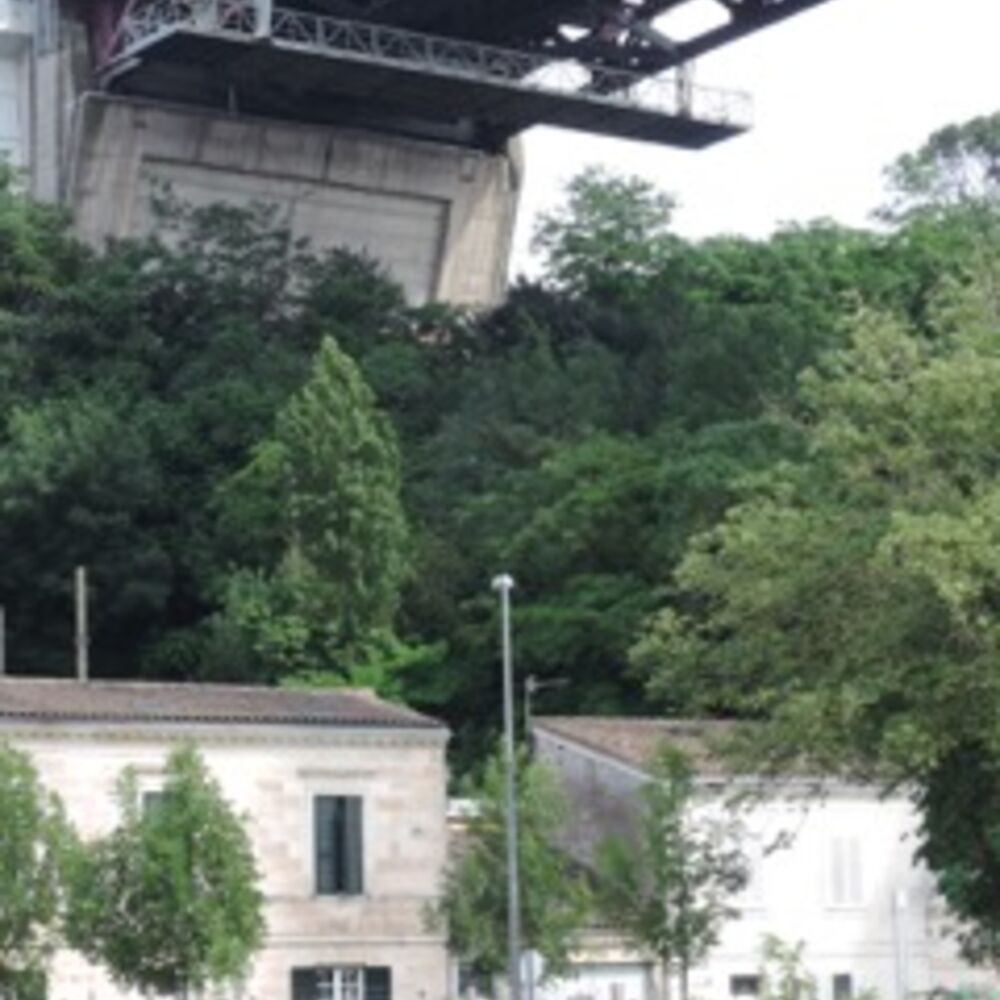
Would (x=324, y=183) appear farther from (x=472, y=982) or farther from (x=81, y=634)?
(x=472, y=982)

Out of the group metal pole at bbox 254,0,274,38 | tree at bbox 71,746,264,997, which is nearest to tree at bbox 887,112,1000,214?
metal pole at bbox 254,0,274,38

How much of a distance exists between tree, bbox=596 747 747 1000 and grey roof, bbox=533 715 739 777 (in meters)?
2.12

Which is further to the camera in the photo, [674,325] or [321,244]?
[321,244]

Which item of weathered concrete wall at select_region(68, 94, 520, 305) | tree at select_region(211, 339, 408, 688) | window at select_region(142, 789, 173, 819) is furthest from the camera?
weathered concrete wall at select_region(68, 94, 520, 305)

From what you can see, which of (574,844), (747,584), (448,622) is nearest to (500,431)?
(448,622)

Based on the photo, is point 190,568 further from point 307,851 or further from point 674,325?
point 307,851

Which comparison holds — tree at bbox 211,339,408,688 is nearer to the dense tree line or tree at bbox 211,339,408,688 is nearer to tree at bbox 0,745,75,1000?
the dense tree line

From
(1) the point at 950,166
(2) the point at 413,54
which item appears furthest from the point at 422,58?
(1) the point at 950,166

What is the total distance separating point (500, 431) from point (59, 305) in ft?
39.8

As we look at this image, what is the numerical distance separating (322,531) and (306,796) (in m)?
14.4

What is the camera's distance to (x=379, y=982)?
47719 millimetres

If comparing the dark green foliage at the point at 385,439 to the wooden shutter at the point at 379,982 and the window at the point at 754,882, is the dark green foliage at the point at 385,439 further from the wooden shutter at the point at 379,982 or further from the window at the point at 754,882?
the wooden shutter at the point at 379,982

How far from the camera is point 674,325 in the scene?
71312 millimetres

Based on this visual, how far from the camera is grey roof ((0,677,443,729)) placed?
45.5 metres
